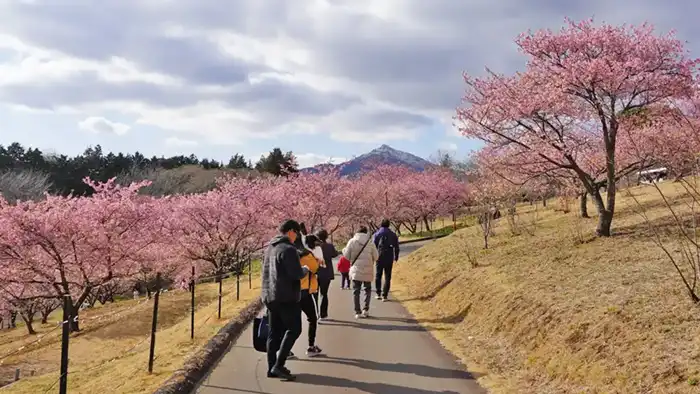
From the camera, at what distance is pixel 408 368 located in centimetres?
637

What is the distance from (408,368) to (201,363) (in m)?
2.65

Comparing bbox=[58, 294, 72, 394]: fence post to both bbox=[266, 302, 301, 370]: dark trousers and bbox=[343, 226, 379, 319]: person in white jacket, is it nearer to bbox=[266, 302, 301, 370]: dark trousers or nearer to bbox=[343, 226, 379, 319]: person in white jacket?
bbox=[266, 302, 301, 370]: dark trousers

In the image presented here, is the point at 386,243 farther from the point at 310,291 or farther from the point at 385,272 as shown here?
the point at 310,291

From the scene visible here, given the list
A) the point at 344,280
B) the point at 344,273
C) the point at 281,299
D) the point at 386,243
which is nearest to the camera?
the point at 281,299

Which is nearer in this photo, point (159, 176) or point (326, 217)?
point (326, 217)

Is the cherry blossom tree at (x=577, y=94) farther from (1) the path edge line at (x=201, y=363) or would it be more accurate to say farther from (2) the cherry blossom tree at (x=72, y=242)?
(2) the cherry blossom tree at (x=72, y=242)

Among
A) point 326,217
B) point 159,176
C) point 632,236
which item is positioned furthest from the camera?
point 159,176

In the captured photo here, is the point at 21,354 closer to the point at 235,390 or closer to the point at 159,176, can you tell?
the point at 235,390

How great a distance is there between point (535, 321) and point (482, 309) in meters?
2.01

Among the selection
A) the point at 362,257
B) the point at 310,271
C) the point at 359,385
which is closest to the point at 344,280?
the point at 362,257

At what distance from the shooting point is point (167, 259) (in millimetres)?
26578

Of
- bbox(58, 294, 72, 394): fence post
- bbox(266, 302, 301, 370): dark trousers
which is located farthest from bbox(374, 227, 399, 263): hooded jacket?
bbox(58, 294, 72, 394): fence post

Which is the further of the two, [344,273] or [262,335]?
[344,273]

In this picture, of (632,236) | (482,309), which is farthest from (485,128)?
(482,309)
